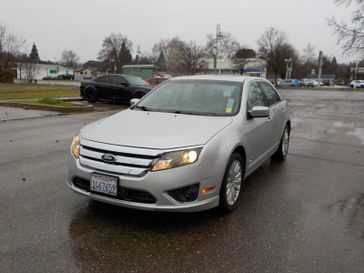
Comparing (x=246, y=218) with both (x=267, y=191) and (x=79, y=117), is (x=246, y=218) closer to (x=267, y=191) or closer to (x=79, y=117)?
(x=267, y=191)

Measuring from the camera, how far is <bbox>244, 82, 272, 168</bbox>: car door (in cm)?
466

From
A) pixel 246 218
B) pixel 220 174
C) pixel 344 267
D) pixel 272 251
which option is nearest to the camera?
pixel 344 267

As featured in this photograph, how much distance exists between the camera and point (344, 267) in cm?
313

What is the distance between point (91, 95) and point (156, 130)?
48.3ft

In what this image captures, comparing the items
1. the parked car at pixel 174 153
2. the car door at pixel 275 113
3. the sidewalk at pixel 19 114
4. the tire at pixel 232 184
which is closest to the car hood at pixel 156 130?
the parked car at pixel 174 153

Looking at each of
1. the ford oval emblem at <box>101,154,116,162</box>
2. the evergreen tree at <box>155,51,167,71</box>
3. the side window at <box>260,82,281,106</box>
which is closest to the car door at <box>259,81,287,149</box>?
the side window at <box>260,82,281,106</box>

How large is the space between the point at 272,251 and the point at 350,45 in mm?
24209

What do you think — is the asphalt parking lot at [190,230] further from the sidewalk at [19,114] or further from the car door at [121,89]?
the car door at [121,89]

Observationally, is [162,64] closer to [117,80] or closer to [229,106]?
[117,80]

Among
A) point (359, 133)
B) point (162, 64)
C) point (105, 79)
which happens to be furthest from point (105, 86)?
point (162, 64)

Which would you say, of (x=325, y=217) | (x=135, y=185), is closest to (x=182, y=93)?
(x=135, y=185)

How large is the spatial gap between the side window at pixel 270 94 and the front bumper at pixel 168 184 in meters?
2.61

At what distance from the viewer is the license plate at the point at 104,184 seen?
11.6ft

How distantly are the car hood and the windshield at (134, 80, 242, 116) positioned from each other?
27cm
